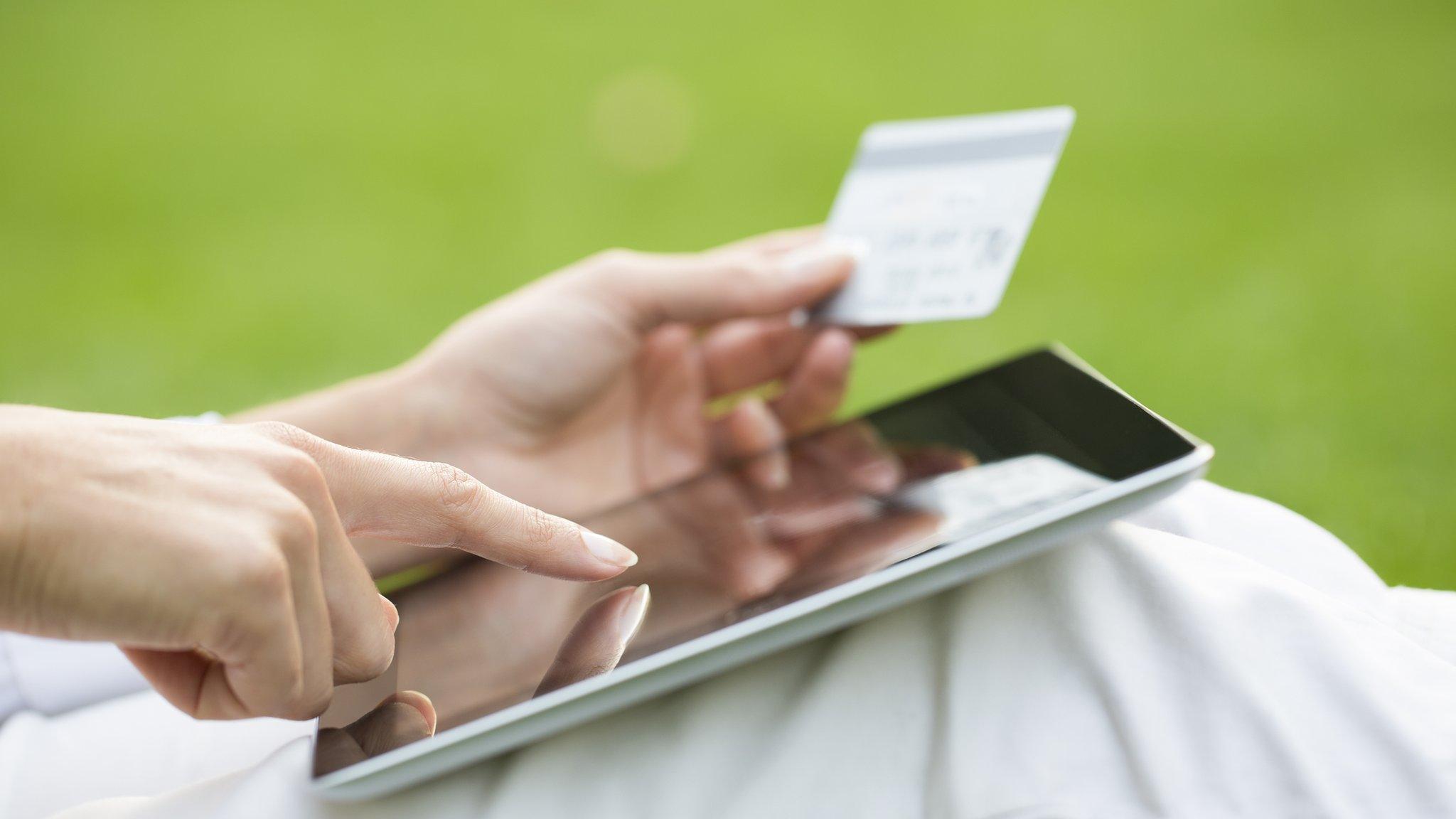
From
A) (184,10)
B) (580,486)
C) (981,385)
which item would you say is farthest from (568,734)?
(184,10)

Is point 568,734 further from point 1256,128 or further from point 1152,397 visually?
point 1256,128

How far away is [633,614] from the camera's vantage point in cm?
59

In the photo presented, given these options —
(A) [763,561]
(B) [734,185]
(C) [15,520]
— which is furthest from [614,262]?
(B) [734,185]

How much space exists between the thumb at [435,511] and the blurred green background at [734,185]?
32.4 inches

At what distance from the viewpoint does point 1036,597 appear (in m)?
0.50

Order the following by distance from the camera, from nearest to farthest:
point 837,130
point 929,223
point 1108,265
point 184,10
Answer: point 929,223
point 1108,265
point 837,130
point 184,10

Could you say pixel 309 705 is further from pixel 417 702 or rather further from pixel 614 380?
pixel 614 380

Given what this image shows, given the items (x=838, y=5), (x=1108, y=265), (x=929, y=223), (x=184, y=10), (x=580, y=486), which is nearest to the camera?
(x=929, y=223)

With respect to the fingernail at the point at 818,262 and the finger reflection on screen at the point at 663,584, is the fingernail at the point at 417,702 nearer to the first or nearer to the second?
the finger reflection on screen at the point at 663,584

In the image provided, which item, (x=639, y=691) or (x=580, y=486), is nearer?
(x=639, y=691)

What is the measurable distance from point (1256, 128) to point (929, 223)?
1353 millimetres

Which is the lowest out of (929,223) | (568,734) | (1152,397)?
(1152,397)

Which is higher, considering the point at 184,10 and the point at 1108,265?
the point at 184,10

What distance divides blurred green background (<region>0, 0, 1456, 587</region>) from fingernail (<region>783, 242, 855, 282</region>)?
51 centimetres
